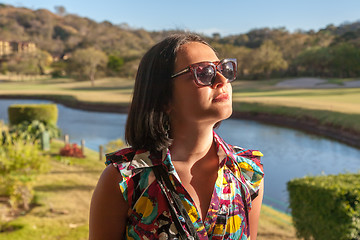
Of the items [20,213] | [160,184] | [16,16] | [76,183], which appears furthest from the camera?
[16,16]

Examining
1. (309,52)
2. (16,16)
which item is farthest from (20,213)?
(16,16)

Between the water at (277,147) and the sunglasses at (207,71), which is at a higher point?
the sunglasses at (207,71)

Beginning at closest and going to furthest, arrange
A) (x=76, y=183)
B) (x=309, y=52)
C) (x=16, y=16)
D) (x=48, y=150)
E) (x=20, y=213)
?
(x=20, y=213) < (x=76, y=183) < (x=48, y=150) < (x=309, y=52) < (x=16, y=16)

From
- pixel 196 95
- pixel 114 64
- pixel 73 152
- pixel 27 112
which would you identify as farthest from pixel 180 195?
pixel 114 64

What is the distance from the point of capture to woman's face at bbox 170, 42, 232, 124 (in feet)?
4.13

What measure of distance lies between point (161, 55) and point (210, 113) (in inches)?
10.3

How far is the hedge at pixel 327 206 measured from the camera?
4.14 m

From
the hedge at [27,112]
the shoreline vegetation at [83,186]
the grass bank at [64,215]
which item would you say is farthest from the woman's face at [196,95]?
the hedge at [27,112]

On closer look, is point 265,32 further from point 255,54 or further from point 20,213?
point 20,213

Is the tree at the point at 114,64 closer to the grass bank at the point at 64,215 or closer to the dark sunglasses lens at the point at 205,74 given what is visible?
the grass bank at the point at 64,215

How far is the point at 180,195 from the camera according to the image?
124 cm

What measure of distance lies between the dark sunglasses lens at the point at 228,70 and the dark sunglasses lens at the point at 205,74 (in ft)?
0.19

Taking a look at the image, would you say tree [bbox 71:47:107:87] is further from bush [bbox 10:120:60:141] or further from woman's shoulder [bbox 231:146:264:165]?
woman's shoulder [bbox 231:146:264:165]

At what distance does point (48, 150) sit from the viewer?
1407 cm
